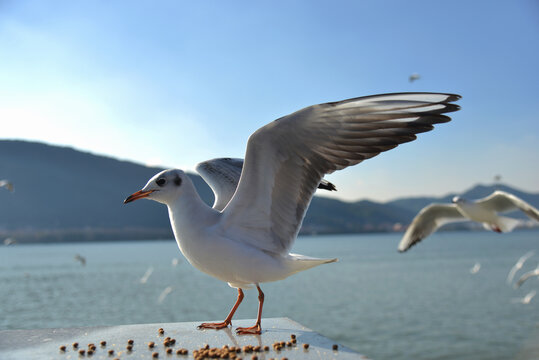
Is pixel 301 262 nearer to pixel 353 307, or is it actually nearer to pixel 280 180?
pixel 280 180

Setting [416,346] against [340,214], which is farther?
[340,214]

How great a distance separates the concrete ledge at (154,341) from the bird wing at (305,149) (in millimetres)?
760

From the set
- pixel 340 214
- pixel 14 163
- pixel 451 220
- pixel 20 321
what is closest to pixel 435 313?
pixel 451 220

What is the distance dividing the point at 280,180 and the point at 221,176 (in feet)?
3.82

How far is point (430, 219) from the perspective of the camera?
12117mm

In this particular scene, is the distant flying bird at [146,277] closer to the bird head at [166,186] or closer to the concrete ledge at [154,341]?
the concrete ledge at [154,341]

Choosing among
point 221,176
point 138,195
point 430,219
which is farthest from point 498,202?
point 138,195

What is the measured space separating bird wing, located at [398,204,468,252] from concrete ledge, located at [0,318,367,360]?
7.67 meters

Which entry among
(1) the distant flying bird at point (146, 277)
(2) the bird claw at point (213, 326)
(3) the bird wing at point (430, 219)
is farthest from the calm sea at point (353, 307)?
(2) the bird claw at point (213, 326)

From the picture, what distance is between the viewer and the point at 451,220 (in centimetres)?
1221

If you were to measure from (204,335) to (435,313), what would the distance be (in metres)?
31.6

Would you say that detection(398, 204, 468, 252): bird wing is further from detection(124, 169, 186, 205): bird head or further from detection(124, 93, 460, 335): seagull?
detection(124, 169, 186, 205): bird head

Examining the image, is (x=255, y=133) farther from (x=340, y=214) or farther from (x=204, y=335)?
(x=340, y=214)

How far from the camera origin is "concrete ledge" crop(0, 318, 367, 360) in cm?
346
